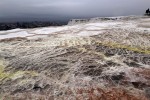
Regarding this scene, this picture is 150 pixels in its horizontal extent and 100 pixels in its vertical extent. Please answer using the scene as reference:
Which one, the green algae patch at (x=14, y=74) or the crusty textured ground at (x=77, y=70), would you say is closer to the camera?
the crusty textured ground at (x=77, y=70)

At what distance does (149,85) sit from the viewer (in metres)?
5.86

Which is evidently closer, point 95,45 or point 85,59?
point 85,59

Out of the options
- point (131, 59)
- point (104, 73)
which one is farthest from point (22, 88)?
point (131, 59)

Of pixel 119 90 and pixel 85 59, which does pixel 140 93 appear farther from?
pixel 85 59

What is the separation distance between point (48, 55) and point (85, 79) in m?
2.83

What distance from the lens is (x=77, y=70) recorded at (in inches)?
279

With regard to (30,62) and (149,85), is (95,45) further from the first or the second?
(149,85)

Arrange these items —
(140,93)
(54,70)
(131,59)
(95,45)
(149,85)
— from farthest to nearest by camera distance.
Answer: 1. (95,45)
2. (131,59)
3. (54,70)
4. (149,85)
5. (140,93)

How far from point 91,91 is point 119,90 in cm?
71

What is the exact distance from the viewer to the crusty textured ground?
568 centimetres

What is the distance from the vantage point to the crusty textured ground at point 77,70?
5.68 meters

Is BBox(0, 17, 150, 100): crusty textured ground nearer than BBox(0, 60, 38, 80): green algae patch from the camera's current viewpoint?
Yes

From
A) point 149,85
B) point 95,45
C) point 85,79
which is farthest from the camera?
point 95,45

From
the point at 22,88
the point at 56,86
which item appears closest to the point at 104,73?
the point at 56,86
